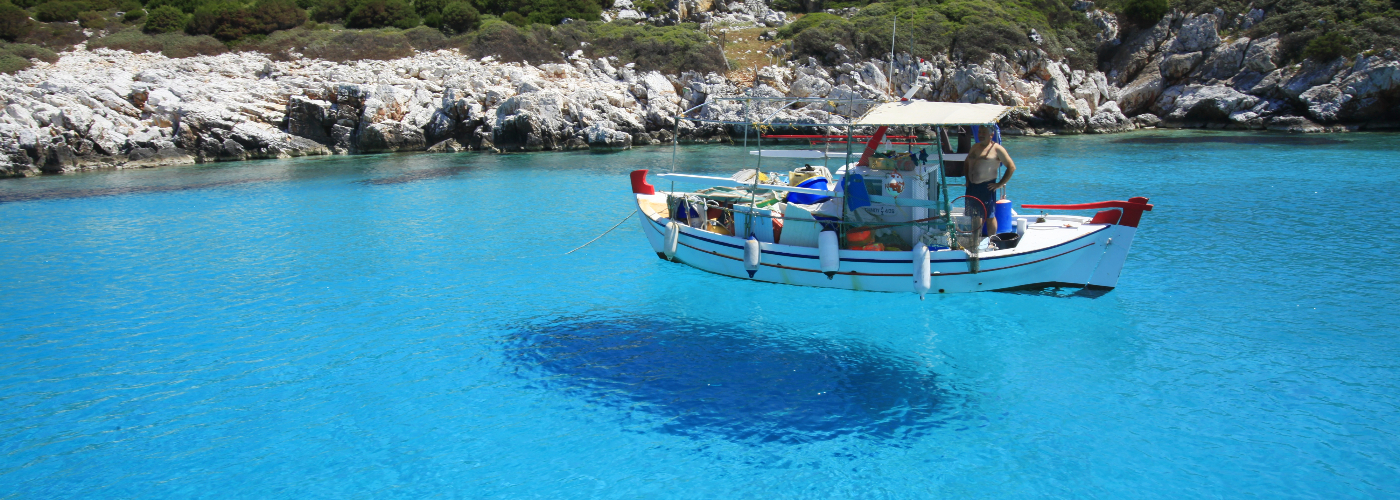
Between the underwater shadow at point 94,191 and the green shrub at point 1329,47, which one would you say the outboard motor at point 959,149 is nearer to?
the underwater shadow at point 94,191

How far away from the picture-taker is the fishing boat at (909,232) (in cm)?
1221

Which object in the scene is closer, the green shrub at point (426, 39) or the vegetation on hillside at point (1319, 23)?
the vegetation on hillside at point (1319, 23)

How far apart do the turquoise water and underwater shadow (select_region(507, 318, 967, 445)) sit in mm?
54

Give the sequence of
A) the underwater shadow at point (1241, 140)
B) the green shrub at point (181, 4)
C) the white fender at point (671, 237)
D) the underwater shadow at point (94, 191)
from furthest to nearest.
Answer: the green shrub at point (181, 4) → the underwater shadow at point (1241, 140) → the underwater shadow at point (94, 191) → the white fender at point (671, 237)

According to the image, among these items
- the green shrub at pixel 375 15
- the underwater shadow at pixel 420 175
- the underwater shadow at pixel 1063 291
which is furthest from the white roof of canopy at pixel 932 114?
the green shrub at pixel 375 15

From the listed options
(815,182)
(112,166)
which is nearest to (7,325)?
(815,182)

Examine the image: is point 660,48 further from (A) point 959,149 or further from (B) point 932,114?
(B) point 932,114

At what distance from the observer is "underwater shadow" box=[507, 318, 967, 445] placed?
8.88 meters

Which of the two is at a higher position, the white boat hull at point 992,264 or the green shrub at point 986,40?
the green shrub at point 986,40

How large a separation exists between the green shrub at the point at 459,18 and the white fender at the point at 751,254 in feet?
157

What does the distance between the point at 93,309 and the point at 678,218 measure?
10.9 meters

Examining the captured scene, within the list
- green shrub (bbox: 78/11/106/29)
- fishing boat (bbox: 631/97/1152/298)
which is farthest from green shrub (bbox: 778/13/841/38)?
green shrub (bbox: 78/11/106/29)

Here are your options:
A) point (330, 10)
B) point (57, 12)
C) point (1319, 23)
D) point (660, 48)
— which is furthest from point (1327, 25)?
point (57, 12)

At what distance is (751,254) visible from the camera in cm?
1335
